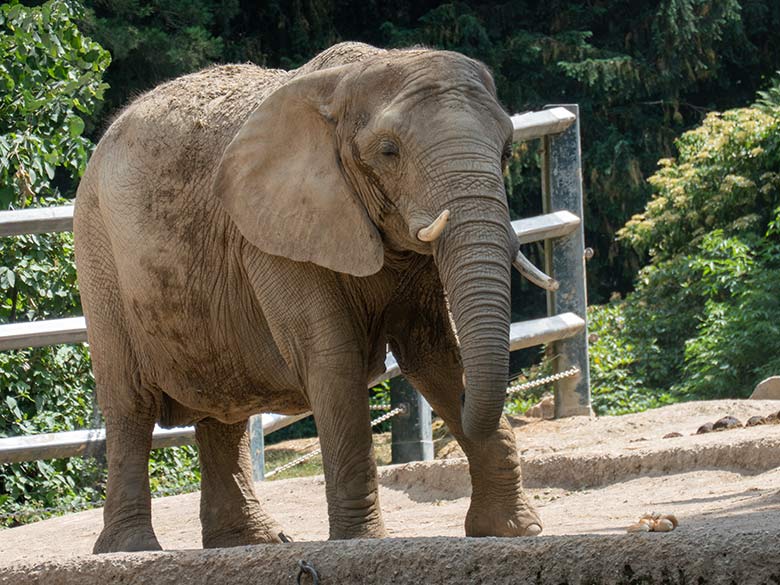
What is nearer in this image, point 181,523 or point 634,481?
point 634,481

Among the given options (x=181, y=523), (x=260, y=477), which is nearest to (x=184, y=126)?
(x=181, y=523)

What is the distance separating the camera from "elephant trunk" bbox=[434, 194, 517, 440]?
17.2 ft

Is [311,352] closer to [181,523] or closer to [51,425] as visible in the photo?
[181,523]

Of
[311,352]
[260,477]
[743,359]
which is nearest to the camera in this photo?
[311,352]

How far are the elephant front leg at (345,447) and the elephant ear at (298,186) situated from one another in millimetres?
417

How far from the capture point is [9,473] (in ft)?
31.3

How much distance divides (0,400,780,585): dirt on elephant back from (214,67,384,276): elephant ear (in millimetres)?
1144

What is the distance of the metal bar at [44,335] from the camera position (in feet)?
28.3

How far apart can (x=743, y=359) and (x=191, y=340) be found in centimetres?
839

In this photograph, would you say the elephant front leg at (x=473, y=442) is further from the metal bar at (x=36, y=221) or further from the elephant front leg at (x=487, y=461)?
the metal bar at (x=36, y=221)

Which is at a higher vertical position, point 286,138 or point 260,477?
point 286,138

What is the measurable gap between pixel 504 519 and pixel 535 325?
11.2ft

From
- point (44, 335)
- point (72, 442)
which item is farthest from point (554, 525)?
point (44, 335)

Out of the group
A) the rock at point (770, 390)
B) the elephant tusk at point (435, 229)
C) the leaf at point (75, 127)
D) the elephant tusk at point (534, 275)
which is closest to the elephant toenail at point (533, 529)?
the elephant tusk at point (534, 275)
